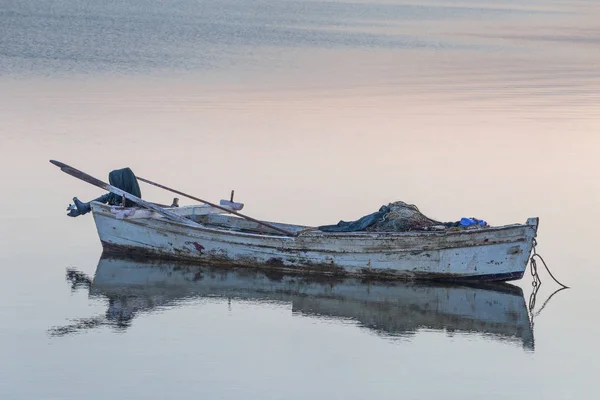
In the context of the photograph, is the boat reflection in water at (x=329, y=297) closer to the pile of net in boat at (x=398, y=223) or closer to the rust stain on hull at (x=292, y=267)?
the rust stain on hull at (x=292, y=267)

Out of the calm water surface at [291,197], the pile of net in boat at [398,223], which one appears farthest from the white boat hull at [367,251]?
the pile of net in boat at [398,223]

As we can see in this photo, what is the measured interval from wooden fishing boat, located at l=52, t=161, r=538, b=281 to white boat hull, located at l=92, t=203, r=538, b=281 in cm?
1

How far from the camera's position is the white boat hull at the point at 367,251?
44.8 feet

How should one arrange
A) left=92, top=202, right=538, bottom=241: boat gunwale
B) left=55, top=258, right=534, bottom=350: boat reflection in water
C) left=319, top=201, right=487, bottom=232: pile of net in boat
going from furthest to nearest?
left=319, top=201, right=487, bottom=232: pile of net in boat → left=92, top=202, right=538, bottom=241: boat gunwale → left=55, top=258, right=534, bottom=350: boat reflection in water

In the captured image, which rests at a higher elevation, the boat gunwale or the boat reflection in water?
the boat gunwale

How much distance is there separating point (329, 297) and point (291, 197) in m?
4.13

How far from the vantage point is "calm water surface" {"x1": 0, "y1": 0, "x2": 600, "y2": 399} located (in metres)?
10.9

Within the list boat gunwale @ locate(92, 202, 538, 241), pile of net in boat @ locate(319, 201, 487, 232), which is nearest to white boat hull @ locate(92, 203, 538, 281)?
boat gunwale @ locate(92, 202, 538, 241)

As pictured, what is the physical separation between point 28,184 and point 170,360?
744cm

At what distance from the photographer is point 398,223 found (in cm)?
1415

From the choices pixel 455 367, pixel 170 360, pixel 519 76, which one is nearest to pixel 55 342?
pixel 170 360

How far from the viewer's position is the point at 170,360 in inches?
432

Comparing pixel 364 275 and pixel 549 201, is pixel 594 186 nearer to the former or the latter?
pixel 549 201

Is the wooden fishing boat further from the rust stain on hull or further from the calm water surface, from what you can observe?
the calm water surface
